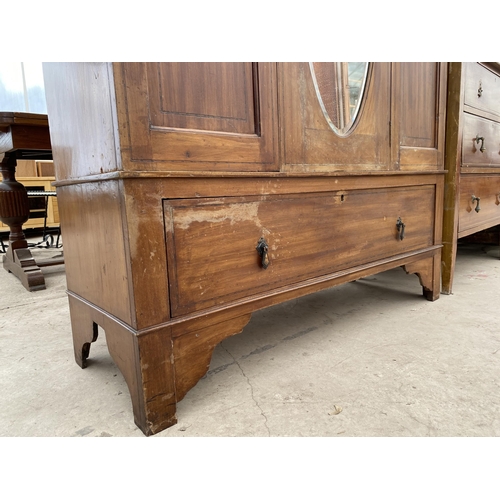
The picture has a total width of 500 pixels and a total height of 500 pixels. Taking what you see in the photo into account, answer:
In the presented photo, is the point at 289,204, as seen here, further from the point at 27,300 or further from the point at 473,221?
the point at 27,300

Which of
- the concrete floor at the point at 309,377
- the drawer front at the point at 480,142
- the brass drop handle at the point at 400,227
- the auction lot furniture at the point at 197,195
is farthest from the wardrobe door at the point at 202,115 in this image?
the drawer front at the point at 480,142

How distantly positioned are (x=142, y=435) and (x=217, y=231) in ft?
1.64

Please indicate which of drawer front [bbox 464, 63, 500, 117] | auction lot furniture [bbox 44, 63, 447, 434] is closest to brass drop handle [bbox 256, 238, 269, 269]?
auction lot furniture [bbox 44, 63, 447, 434]

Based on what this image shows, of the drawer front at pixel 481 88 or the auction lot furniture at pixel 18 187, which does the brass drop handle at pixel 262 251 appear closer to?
the drawer front at pixel 481 88

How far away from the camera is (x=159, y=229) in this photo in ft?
2.68

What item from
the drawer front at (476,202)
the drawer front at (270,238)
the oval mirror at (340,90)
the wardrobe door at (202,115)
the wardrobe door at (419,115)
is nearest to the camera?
the wardrobe door at (202,115)

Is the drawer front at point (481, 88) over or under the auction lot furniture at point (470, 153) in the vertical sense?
over

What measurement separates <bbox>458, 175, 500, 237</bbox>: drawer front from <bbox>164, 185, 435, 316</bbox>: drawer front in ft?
1.68

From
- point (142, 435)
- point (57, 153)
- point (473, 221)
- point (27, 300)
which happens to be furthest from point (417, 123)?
point (27, 300)

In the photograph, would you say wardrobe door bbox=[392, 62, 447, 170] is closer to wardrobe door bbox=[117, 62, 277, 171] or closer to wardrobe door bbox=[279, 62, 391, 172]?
wardrobe door bbox=[279, 62, 391, 172]

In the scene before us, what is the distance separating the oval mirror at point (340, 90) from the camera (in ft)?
3.75

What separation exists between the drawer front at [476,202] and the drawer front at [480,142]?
80mm

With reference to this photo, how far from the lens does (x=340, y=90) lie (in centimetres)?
122

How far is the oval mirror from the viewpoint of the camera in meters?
1.14
